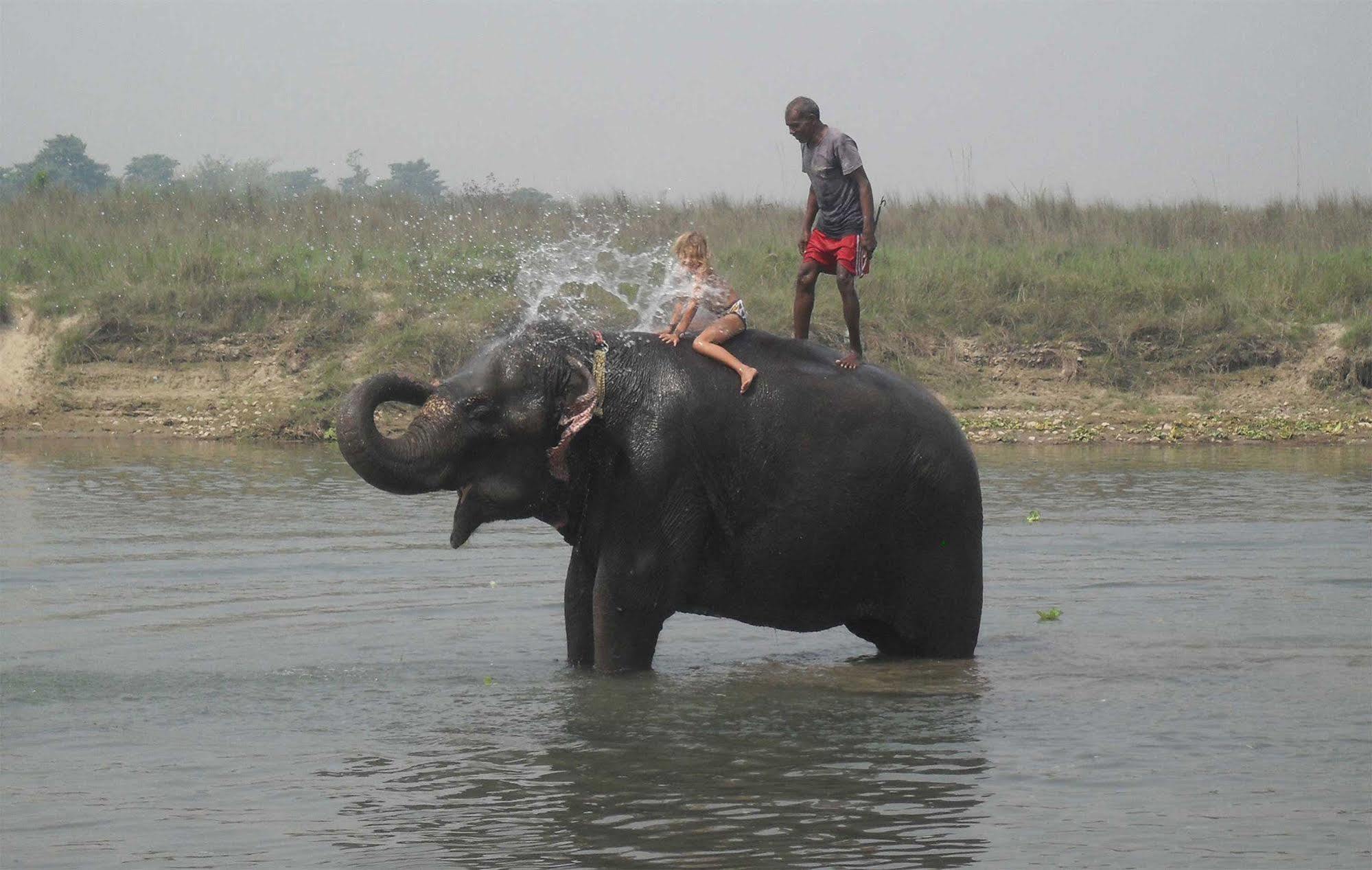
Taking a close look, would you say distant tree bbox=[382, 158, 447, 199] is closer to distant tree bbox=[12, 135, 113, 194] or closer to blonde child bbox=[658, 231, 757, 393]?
distant tree bbox=[12, 135, 113, 194]

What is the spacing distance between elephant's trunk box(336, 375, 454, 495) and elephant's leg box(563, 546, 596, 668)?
85cm

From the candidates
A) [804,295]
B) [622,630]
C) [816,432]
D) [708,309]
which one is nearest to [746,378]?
[816,432]

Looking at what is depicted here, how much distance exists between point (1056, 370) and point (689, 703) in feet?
47.4

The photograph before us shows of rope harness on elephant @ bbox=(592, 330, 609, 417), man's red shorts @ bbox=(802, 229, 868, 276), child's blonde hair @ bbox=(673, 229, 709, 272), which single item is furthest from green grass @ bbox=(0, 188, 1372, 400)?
rope harness on elephant @ bbox=(592, 330, 609, 417)

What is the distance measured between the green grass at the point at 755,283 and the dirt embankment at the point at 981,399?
0.23 metres

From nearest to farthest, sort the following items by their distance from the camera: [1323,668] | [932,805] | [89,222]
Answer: [932,805]
[1323,668]
[89,222]

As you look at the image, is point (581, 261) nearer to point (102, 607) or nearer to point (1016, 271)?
point (1016, 271)

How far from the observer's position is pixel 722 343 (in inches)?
325

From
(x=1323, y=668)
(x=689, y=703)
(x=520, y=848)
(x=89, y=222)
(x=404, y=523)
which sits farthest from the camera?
(x=89, y=222)

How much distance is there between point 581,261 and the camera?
71.8 feet

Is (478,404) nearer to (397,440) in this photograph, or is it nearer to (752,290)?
(397,440)

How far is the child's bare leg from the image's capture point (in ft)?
26.7

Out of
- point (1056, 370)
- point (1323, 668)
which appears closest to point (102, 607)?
point (1323, 668)

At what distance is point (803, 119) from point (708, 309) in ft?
5.11
